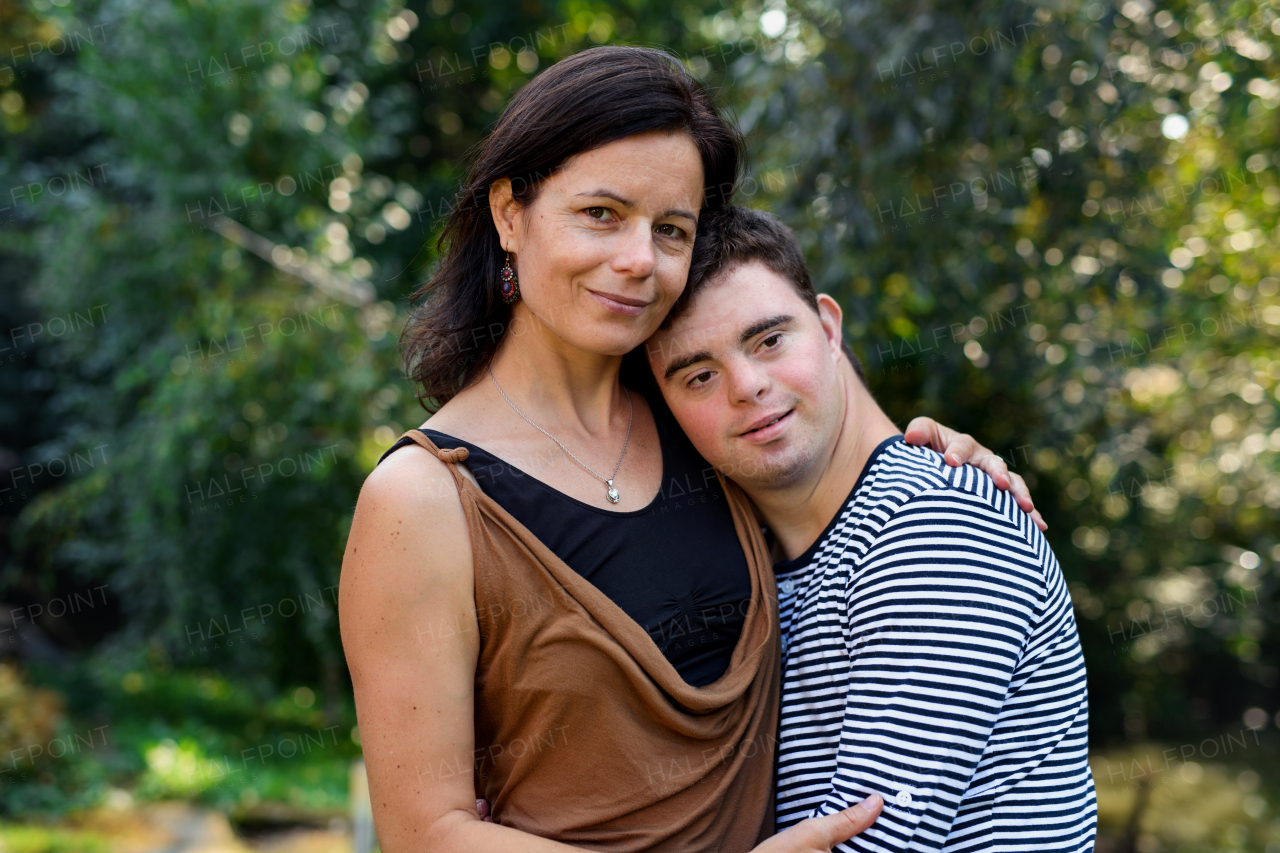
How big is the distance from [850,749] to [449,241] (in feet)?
3.65

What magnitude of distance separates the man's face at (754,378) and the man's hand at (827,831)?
21.1 inches

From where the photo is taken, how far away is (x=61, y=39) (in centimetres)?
646

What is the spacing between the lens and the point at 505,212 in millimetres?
1581

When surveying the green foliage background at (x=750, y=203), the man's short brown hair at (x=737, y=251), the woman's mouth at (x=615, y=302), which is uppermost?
the woman's mouth at (x=615, y=302)

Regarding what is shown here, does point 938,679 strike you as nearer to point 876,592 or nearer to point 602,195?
point 876,592

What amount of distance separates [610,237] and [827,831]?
92cm

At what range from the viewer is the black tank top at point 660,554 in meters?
1.46

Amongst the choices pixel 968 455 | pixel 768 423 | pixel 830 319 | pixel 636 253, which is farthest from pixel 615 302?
pixel 968 455

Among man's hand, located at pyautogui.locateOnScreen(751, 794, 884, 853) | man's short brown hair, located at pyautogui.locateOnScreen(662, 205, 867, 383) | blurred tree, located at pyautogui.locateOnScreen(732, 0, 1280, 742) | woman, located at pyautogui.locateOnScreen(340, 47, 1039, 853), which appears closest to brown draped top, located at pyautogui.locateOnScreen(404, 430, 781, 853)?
woman, located at pyautogui.locateOnScreen(340, 47, 1039, 853)

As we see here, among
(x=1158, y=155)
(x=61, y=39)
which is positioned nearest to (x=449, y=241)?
(x=1158, y=155)

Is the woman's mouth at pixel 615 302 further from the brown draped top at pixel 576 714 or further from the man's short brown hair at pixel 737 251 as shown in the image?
the brown draped top at pixel 576 714

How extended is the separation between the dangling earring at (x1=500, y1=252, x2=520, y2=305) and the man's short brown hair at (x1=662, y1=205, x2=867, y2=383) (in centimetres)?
26

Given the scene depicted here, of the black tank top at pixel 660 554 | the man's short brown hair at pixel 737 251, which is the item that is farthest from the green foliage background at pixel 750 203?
the black tank top at pixel 660 554

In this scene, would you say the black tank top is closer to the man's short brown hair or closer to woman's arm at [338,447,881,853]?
woman's arm at [338,447,881,853]
